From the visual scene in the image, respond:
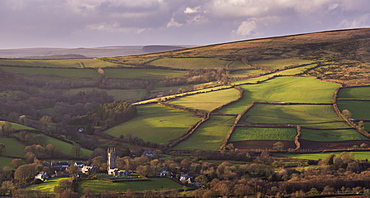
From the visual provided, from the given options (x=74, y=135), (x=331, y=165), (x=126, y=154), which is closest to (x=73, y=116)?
(x=74, y=135)

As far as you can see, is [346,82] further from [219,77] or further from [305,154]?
[305,154]

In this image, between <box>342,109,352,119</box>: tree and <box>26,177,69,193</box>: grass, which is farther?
<box>342,109,352,119</box>: tree

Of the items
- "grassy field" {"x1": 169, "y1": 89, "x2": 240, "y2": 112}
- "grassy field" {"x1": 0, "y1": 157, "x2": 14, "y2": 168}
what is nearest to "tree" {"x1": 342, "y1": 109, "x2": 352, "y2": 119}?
"grassy field" {"x1": 169, "y1": 89, "x2": 240, "y2": 112}

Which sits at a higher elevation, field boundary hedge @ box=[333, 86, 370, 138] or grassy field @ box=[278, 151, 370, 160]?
field boundary hedge @ box=[333, 86, 370, 138]

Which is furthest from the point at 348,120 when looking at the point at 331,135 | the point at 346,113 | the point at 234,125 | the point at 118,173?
the point at 118,173

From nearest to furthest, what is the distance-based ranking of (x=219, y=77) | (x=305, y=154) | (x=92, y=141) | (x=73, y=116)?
(x=305, y=154) → (x=92, y=141) → (x=73, y=116) → (x=219, y=77)

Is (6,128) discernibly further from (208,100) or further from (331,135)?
(331,135)

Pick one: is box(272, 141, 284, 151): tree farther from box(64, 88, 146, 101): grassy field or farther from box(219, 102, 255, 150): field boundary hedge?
box(64, 88, 146, 101): grassy field
